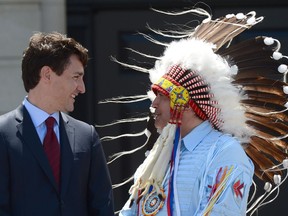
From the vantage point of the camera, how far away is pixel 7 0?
6891 millimetres

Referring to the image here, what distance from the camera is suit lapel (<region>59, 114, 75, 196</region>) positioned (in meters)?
4.32

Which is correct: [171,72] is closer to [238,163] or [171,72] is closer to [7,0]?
[238,163]

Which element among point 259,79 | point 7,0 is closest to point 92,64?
point 7,0

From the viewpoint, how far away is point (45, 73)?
14.2 feet

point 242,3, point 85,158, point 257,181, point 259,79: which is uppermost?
point 242,3

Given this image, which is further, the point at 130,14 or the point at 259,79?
the point at 130,14

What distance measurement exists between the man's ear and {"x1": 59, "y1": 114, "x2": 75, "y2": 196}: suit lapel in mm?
224

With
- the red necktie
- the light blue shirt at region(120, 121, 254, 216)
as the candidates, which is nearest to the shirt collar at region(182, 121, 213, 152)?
the light blue shirt at region(120, 121, 254, 216)

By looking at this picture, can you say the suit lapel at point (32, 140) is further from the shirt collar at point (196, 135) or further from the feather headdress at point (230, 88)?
the shirt collar at point (196, 135)

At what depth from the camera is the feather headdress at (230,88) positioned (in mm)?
4316

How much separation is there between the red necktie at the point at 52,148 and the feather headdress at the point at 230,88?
0.37 metres

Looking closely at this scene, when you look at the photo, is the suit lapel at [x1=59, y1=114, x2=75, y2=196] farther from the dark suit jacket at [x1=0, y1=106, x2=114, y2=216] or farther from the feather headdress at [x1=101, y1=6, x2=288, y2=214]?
the feather headdress at [x1=101, y1=6, x2=288, y2=214]

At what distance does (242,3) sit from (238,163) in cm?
303

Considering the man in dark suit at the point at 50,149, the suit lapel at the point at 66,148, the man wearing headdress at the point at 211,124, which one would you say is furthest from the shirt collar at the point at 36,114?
the man wearing headdress at the point at 211,124
